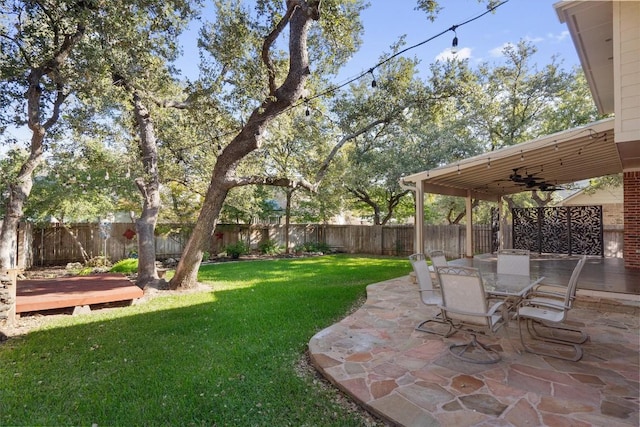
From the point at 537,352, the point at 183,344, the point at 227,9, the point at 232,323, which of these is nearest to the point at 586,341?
the point at 537,352

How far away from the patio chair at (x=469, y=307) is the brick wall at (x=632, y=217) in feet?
21.3

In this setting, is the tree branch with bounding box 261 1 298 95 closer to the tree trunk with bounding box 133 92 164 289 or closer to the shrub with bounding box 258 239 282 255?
the tree trunk with bounding box 133 92 164 289

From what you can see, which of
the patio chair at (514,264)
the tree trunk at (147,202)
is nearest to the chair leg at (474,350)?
the patio chair at (514,264)

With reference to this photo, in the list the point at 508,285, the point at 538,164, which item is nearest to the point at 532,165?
the point at 538,164

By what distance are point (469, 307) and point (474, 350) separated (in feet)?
2.12

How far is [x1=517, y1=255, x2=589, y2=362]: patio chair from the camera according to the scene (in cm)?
349

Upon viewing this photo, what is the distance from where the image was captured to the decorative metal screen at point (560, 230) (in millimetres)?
10000

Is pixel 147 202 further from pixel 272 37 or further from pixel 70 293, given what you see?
pixel 272 37

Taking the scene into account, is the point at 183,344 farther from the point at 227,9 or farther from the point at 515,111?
the point at 515,111

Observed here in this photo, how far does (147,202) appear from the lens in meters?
7.71

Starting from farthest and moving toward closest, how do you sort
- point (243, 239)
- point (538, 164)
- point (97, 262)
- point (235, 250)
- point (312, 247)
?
point (312, 247) → point (243, 239) → point (235, 250) → point (97, 262) → point (538, 164)

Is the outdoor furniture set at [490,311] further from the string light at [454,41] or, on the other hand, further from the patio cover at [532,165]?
the string light at [454,41]

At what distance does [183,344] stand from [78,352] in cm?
115

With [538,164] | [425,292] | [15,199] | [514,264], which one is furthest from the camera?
[15,199]
